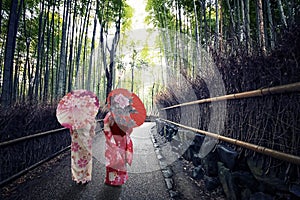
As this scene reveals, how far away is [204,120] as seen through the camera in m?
3.35

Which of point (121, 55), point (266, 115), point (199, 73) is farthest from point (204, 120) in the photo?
point (121, 55)

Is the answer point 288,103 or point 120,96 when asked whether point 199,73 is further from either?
point 288,103

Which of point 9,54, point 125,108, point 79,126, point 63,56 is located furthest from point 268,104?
Answer: point 63,56

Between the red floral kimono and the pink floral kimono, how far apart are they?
0.86ft

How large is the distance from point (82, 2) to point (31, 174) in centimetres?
693

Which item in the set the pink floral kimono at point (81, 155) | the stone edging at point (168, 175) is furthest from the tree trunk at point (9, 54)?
the stone edging at point (168, 175)

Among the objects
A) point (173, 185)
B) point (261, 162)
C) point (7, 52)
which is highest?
point (7, 52)

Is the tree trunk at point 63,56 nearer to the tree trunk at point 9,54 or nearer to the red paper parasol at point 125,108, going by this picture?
the tree trunk at point 9,54

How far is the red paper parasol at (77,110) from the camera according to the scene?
2.93 m

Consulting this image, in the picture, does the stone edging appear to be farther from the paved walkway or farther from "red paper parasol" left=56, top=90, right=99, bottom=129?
"red paper parasol" left=56, top=90, right=99, bottom=129

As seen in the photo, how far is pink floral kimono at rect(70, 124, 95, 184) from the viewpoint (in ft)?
9.33

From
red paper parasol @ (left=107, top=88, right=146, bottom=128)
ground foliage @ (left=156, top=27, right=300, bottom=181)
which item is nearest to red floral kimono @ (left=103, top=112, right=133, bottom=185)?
red paper parasol @ (left=107, top=88, right=146, bottom=128)

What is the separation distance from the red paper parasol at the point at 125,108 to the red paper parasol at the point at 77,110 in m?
0.28

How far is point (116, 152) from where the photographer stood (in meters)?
2.94
